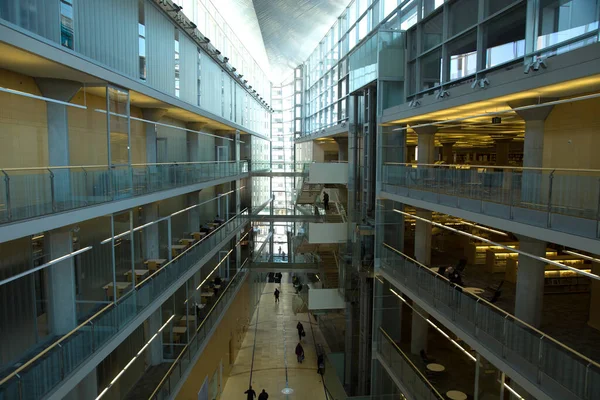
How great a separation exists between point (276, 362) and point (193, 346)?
22.1 ft

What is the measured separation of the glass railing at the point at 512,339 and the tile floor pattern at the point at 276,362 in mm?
6837

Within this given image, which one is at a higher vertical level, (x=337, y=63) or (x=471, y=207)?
(x=337, y=63)

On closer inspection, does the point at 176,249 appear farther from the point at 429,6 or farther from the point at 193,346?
the point at 429,6

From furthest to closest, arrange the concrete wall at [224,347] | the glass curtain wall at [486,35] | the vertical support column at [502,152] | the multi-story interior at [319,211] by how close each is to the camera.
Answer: the vertical support column at [502,152]
the concrete wall at [224,347]
the glass curtain wall at [486,35]
the multi-story interior at [319,211]

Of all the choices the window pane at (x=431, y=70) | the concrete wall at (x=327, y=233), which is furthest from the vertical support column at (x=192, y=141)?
the window pane at (x=431, y=70)

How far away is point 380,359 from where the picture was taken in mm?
12664

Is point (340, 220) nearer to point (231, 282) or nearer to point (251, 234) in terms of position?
point (231, 282)

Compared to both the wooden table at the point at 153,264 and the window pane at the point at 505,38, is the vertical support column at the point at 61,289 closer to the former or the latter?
the wooden table at the point at 153,264

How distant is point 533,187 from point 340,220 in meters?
10.7

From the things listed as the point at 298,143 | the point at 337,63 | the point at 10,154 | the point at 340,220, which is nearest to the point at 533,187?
the point at 10,154

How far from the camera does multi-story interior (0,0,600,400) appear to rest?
6402 millimetres

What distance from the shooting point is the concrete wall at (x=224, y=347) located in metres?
12.4

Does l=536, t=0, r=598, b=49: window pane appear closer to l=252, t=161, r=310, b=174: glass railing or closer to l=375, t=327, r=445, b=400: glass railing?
l=375, t=327, r=445, b=400: glass railing

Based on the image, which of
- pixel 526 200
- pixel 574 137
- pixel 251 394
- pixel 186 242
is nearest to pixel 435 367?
pixel 526 200
